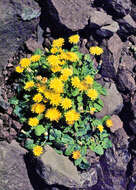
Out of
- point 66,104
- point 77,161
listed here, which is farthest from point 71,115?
point 77,161

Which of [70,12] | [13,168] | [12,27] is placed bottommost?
[13,168]

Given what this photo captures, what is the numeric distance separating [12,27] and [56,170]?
9.69 feet

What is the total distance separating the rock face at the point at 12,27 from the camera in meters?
4.79

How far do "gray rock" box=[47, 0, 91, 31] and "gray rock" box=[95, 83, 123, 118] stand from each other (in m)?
1.66

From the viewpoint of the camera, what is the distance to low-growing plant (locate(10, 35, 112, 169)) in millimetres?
4352

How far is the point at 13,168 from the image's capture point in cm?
455

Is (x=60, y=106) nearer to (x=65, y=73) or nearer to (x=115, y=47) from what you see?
(x=65, y=73)

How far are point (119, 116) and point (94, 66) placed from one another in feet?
4.43

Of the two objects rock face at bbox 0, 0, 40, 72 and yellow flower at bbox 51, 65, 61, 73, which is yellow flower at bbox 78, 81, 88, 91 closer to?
yellow flower at bbox 51, 65, 61, 73

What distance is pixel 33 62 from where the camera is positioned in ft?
16.8

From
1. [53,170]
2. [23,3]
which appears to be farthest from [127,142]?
[23,3]

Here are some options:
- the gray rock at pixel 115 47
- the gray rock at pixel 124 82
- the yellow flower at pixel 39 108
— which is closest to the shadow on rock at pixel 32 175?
the yellow flower at pixel 39 108

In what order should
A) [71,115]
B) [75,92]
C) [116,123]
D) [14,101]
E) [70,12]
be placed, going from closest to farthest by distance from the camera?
1. [71,115]
2. [75,92]
3. [14,101]
4. [70,12]
5. [116,123]

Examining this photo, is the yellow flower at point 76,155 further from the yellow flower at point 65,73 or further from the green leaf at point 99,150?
the yellow flower at point 65,73
